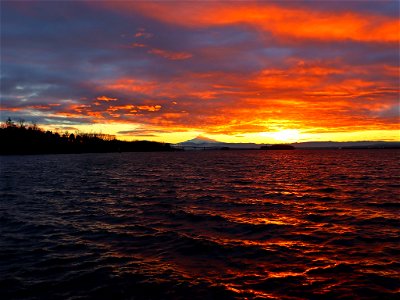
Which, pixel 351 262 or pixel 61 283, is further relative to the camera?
pixel 351 262

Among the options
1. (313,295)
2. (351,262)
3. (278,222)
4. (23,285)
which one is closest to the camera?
(313,295)

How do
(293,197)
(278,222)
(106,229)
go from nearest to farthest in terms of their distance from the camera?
(106,229)
(278,222)
(293,197)

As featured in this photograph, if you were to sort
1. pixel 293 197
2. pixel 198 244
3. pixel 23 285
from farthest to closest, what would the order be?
pixel 293 197 < pixel 198 244 < pixel 23 285

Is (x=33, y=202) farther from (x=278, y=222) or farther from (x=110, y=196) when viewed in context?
(x=278, y=222)

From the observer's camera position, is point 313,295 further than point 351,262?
No

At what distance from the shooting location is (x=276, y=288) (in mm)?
13656

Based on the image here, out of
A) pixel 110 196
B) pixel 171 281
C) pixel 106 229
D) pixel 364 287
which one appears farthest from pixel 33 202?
pixel 364 287

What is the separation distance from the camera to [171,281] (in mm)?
14289

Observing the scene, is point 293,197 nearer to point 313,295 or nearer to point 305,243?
point 305,243

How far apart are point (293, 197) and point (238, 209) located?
36.7ft

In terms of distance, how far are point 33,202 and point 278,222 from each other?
25697 mm

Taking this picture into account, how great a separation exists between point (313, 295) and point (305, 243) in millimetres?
7148

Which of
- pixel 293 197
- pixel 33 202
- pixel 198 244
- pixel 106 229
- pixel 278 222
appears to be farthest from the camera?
pixel 293 197

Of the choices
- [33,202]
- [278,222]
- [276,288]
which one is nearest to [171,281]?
[276,288]
